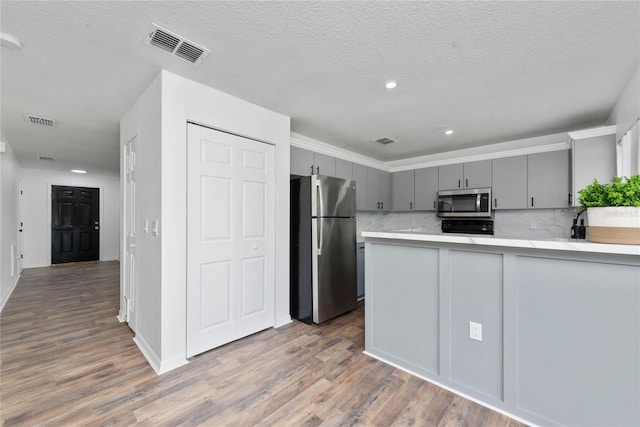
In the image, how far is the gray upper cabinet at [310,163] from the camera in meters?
3.51

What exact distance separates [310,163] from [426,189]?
221 cm

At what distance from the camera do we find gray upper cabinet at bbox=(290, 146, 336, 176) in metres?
3.51

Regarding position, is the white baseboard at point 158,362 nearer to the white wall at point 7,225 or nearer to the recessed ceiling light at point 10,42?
the recessed ceiling light at point 10,42

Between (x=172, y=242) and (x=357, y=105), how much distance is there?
2.15m

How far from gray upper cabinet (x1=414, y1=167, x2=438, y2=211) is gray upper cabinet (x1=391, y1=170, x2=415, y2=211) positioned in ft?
0.27

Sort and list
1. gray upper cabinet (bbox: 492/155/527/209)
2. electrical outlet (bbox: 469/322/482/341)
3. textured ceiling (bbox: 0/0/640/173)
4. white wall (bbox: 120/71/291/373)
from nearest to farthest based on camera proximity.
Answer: textured ceiling (bbox: 0/0/640/173) → electrical outlet (bbox: 469/322/482/341) → white wall (bbox: 120/71/291/373) → gray upper cabinet (bbox: 492/155/527/209)

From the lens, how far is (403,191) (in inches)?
198

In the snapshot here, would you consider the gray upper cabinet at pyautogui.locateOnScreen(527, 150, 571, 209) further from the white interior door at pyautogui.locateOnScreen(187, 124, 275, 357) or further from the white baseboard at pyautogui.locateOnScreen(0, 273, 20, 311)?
the white baseboard at pyautogui.locateOnScreen(0, 273, 20, 311)

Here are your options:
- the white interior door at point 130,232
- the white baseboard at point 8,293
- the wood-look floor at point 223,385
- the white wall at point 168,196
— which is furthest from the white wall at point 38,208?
the white wall at point 168,196

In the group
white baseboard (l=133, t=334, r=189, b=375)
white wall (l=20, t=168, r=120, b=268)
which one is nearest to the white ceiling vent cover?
white baseboard (l=133, t=334, r=189, b=375)

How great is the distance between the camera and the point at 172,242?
214cm

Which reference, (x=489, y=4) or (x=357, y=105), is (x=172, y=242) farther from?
(x=489, y=4)

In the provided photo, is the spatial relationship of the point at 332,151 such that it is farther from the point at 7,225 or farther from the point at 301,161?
the point at 7,225

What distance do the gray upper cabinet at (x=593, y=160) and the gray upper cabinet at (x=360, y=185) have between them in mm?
2648
